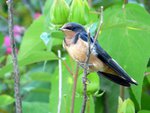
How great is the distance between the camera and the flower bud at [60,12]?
98cm

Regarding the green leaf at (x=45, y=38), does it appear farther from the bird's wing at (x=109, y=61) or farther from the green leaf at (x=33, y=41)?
the green leaf at (x=33, y=41)

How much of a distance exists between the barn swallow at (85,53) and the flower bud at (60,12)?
29 millimetres

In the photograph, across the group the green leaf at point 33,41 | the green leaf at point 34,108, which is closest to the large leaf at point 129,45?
the green leaf at point 33,41

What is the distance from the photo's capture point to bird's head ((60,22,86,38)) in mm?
966

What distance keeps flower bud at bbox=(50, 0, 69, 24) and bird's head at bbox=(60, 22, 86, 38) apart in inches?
1.1

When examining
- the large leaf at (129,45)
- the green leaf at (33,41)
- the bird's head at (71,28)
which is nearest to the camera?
the bird's head at (71,28)

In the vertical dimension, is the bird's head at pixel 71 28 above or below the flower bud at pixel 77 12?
below

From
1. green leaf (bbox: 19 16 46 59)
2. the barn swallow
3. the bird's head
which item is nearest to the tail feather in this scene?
the barn swallow

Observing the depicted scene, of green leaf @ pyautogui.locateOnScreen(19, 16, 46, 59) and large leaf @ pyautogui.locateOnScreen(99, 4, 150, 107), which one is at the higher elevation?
large leaf @ pyautogui.locateOnScreen(99, 4, 150, 107)

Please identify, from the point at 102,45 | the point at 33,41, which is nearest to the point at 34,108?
the point at 33,41

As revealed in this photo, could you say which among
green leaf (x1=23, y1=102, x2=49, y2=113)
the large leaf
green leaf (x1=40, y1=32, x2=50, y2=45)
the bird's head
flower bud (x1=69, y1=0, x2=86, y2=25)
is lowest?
green leaf (x1=23, y1=102, x2=49, y2=113)

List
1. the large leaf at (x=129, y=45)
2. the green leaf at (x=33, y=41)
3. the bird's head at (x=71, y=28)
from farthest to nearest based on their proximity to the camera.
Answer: the green leaf at (x=33, y=41) → the large leaf at (x=129, y=45) → the bird's head at (x=71, y=28)

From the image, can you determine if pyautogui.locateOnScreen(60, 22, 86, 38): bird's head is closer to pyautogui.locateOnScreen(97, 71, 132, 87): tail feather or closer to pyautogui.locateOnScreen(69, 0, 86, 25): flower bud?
pyautogui.locateOnScreen(69, 0, 86, 25): flower bud

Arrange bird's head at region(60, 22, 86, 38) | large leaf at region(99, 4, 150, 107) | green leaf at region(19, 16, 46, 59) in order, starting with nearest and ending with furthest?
bird's head at region(60, 22, 86, 38) → large leaf at region(99, 4, 150, 107) → green leaf at region(19, 16, 46, 59)
